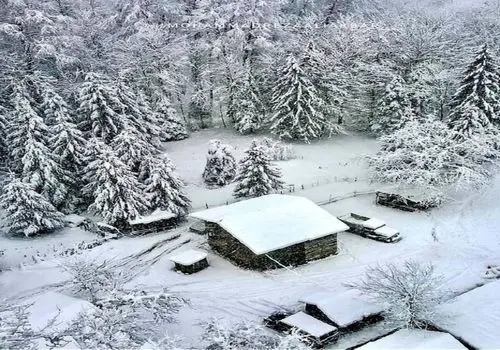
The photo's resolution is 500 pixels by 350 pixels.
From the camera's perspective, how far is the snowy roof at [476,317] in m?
19.0

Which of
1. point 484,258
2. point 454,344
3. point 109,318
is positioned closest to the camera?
point 109,318

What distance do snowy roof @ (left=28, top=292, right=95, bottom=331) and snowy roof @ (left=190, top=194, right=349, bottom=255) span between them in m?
9.48

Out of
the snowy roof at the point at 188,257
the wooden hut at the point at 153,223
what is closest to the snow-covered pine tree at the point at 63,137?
the wooden hut at the point at 153,223

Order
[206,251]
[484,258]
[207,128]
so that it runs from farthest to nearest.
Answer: [207,128] → [206,251] → [484,258]

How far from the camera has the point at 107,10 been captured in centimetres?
5534

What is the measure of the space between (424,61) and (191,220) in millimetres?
30725

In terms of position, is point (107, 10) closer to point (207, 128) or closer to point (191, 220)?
point (207, 128)

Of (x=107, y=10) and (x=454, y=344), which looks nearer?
(x=454, y=344)

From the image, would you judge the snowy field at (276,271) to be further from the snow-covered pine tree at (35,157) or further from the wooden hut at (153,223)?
the snow-covered pine tree at (35,157)

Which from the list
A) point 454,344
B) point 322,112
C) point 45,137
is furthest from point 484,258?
point 45,137

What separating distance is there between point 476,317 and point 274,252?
1100 centimetres

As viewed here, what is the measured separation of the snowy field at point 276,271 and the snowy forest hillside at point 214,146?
0.43 ft

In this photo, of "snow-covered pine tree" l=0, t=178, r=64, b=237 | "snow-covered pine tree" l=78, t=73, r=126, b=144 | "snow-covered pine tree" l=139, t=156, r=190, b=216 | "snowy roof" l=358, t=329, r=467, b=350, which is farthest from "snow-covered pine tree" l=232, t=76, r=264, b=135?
"snowy roof" l=358, t=329, r=467, b=350

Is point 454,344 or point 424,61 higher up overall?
point 424,61
